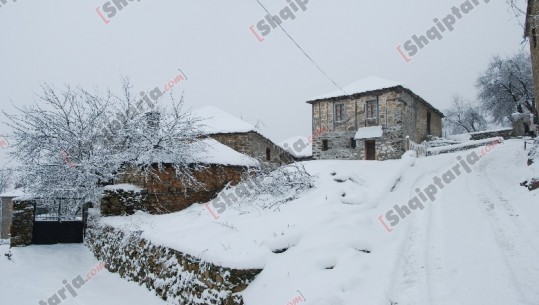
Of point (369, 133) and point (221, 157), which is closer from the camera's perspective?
point (221, 157)

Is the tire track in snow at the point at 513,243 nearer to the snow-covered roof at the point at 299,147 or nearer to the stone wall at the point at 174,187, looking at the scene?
the stone wall at the point at 174,187

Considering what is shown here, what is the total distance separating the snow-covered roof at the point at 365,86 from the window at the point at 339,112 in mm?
885

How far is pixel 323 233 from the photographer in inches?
214

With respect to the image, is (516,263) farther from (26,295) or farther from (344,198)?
(26,295)

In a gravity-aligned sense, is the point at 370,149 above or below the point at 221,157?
above

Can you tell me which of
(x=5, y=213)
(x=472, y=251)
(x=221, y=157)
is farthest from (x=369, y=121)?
(x=5, y=213)

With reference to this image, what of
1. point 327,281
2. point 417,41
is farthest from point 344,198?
point 417,41

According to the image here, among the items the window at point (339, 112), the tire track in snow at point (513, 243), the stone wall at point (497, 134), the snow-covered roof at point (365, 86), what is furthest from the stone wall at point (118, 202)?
the stone wall at point (497, 134)

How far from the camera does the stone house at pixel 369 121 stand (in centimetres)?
2169

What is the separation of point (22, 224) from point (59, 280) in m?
5.10

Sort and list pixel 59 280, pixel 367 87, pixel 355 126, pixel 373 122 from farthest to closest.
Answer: pixel 355 126 → pixel 367 87 → pixel 373 122 → pixel 59 280

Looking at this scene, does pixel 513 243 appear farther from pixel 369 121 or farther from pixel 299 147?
pixel 299 147

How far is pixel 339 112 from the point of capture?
24562mm

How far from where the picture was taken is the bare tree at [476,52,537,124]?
93.6 ft
